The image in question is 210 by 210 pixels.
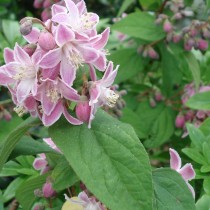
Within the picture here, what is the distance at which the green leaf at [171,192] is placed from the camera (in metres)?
1.26

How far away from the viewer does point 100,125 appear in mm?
1240

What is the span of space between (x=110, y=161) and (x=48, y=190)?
0.31 meters

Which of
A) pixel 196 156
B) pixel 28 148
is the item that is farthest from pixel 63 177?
pixel 196 156

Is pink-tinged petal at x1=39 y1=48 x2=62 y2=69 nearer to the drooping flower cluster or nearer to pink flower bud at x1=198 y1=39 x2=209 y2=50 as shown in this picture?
the drooping flower cluster

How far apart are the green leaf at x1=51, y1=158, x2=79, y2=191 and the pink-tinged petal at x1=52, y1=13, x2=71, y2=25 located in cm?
34

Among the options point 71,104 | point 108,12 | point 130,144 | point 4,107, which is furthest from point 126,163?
point 108,12

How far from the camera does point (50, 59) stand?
1.18 meters

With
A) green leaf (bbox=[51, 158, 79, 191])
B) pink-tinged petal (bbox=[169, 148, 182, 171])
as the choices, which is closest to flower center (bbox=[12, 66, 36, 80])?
green leaf (bbox=[51, 158, 79, 191])

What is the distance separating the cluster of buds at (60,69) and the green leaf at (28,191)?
0.27m

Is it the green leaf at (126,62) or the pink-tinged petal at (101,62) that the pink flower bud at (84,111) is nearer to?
the pink-tinged petal at (101,62)

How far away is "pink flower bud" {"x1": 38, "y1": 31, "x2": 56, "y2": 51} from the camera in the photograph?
1.18 m

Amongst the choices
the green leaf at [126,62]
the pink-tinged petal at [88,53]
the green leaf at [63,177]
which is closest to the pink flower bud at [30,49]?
the pink-tinged petal at [88,53]

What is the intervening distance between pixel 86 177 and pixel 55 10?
1.39ft

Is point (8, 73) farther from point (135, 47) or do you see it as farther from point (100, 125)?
point (135, 47)
